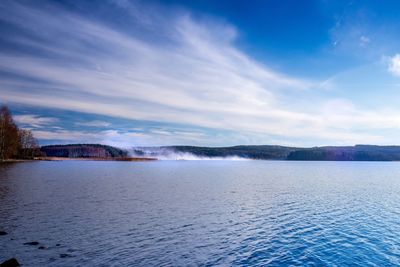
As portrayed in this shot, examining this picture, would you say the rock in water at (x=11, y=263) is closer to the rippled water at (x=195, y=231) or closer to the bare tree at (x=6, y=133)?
the rippled water at (x=195, y=231)

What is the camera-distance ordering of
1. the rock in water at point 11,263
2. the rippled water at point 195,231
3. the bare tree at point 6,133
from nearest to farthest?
the rock in water at point 11,263 → the rippled water at point 195,231 → the bare tree at point 6,133

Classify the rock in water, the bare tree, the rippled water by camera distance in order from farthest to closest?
the bare tree < the rippled water < the rock in water

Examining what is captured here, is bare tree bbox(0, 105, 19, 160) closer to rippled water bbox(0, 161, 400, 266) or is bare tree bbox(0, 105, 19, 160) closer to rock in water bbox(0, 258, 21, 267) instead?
rippled water bbox(0, 161, 400, 266)

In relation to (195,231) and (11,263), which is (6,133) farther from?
(11,263)

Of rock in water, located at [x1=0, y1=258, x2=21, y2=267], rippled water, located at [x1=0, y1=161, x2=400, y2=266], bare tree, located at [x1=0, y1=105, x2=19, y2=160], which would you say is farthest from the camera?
bare tree, located at [x1=0, y1=105, x2=19, y2=160]

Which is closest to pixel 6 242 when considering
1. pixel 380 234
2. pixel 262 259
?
pixel 262 259

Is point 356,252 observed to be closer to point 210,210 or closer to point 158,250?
point 158,250

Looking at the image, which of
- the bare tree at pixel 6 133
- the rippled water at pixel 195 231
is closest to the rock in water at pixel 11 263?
the rippled water at pixel 195 231

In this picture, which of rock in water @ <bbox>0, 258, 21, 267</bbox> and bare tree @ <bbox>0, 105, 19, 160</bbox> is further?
bare tree @ <bbox>0, 105, 19, 160</bbox>

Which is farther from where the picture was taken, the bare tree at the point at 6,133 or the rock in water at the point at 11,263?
Result: the bare tree at the point at 6,133

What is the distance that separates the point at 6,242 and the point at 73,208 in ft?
60.4

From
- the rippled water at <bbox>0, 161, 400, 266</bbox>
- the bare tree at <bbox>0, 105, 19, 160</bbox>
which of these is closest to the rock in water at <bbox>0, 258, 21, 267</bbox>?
the rippled water at <bbox>0, 161, 400, 266</bbox>

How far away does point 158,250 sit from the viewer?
28.8 m

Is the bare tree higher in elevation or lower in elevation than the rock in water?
higher
